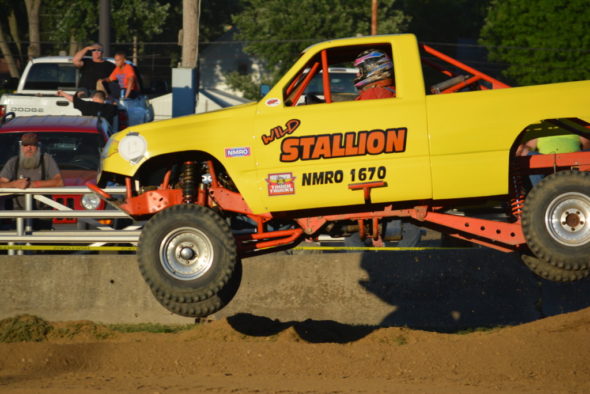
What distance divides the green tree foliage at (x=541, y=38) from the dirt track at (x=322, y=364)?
52.7 m

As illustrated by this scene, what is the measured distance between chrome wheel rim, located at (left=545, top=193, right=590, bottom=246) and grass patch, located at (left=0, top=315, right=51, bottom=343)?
588 centimetres

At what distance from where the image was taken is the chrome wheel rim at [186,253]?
29.5ft

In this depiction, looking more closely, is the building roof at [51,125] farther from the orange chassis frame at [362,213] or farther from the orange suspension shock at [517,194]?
the orange suspension shock at [517,194]

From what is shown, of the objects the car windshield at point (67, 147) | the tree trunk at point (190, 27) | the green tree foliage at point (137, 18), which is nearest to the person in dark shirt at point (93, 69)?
the tree trunk at point (190, 27)

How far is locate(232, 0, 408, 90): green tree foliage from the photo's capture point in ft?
208

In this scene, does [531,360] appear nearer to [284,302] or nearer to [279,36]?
[284,302]

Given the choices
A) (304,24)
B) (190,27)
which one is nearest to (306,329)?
(190,27)

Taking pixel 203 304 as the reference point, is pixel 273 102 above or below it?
above

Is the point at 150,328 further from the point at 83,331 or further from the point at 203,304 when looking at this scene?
the point at 203,304

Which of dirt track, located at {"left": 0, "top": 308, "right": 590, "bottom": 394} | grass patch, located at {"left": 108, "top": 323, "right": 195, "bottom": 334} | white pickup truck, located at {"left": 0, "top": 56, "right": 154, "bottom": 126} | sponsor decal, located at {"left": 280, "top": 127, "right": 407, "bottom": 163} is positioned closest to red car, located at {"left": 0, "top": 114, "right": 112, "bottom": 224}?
grass patch, located at {"left": 108, "top": 323, "right": 195, "bottom": 334}

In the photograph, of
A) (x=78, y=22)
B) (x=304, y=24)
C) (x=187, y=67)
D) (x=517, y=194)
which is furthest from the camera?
(x=304, y=24)

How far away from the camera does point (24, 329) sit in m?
11.7

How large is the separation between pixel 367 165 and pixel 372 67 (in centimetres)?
111

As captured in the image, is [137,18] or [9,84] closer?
[9,84]
